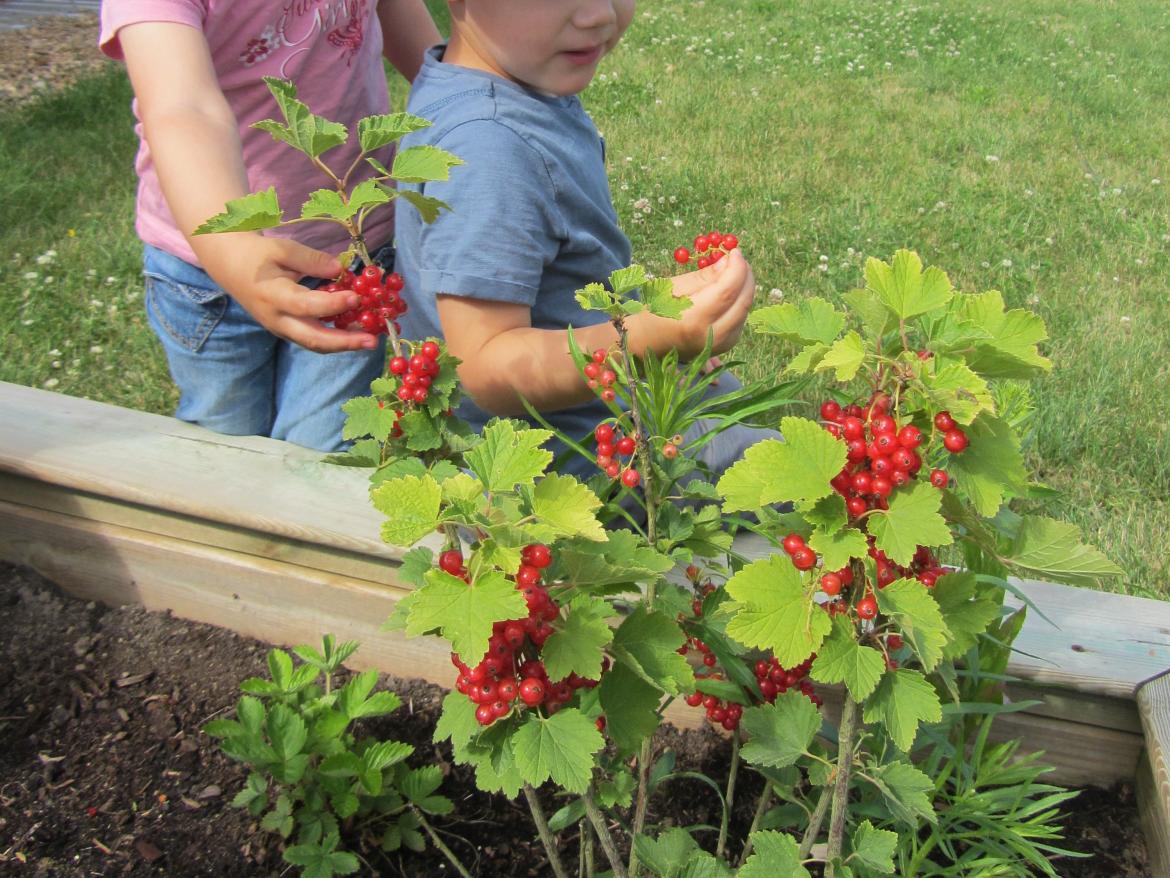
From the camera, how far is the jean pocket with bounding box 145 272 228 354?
226 centimetres

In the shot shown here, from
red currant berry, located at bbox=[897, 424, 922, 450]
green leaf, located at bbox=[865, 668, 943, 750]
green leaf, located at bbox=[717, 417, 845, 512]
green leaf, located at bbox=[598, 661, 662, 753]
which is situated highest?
red currant berry, located at bbox=[897, 424, 922, 450]

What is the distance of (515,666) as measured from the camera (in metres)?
0.92

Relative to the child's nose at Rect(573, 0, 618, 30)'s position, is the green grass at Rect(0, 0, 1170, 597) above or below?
below

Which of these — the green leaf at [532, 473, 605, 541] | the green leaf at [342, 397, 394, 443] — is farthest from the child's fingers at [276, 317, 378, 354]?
the green leaf at [532, 473, 605, 541]

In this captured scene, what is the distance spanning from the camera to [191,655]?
5.90 ft

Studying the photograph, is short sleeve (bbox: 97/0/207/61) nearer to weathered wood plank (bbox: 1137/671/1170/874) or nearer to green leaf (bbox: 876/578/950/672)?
green leaf (bbox: 876/578/950/672)

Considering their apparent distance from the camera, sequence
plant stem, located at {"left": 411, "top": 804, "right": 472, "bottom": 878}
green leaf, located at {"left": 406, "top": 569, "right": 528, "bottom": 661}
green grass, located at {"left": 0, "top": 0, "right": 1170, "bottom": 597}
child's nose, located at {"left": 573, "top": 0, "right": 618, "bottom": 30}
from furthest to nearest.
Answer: green grass, located at {"left": 0, "top": 0, "right": 1170, "bottom": 597}
child's nose, located at {"left": 573, "top": 0, "right": 618, "bottom": 30}
plant stem, located at {"left": 411, "top": 804, "right": 472, "bottom": 878}
green leaf, located at {"left": 406, "top": 569, "right": 528, "bottom": 661}

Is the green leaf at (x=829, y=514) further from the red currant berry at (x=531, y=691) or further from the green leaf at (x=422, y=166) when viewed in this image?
the green leaf at (x=422, y=166)

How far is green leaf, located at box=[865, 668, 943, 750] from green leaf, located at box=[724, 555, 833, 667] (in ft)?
0.35

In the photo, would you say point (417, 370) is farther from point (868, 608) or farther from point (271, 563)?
point (271, 563)

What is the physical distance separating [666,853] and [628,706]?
0.76 feet

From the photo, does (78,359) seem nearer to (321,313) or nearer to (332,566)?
(332,566)

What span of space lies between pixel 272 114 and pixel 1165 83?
5.39 meters

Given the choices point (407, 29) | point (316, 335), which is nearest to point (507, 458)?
point (316, 335)
